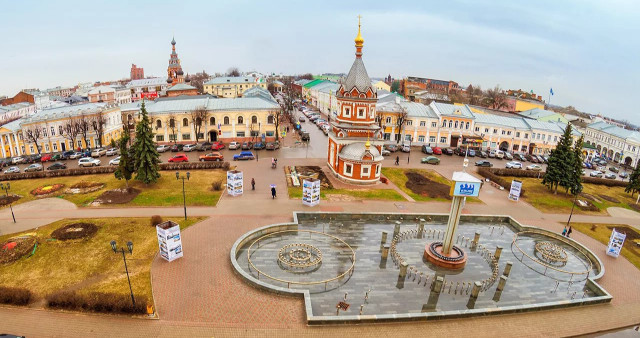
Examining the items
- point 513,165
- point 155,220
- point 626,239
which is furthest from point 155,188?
point 513,165

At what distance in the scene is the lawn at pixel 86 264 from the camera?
59.5 ft

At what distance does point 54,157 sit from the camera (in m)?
43.4

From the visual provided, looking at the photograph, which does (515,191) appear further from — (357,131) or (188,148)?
(188,148)

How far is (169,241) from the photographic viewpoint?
65.7 feet

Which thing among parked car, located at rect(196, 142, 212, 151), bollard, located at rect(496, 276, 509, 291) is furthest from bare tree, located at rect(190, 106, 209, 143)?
bollard, located at rect(496, 276, 509, 291)

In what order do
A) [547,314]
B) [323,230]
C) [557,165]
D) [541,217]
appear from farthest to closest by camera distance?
1. [557,165]
2. [541,217]
3. [323,230]
4. [547,314]

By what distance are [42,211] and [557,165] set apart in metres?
48.2

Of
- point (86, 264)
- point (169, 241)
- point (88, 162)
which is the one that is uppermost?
point (169, 241)

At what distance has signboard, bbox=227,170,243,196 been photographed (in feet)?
100

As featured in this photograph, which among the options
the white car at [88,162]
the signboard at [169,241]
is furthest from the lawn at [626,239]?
the white car at [88,162]

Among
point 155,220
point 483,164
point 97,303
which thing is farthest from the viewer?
point 483,164

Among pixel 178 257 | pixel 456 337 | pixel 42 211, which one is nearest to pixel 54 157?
pixel 42 211

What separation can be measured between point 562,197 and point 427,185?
1407cm

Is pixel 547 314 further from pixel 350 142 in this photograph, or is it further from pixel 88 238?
pixel 88 238
